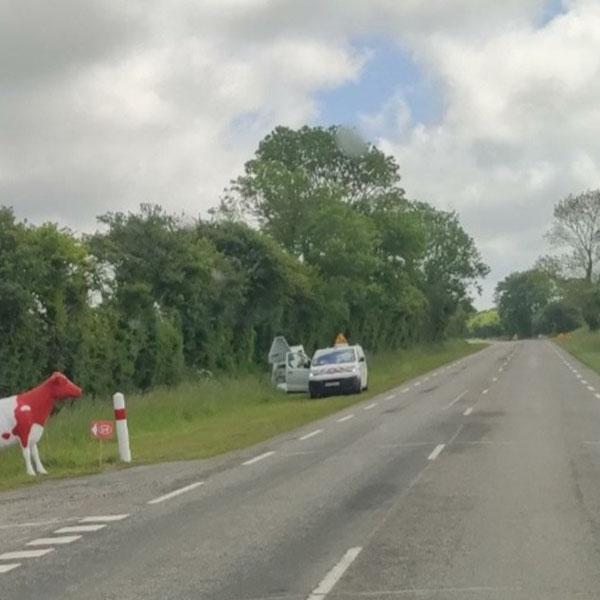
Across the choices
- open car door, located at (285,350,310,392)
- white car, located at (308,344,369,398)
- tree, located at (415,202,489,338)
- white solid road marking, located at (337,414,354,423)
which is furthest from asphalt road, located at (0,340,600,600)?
tree, located at (415,202,489,338)

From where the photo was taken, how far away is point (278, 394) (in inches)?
1772

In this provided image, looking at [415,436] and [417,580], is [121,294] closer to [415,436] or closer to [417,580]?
[415,436]

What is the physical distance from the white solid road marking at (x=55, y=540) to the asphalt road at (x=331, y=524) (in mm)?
32

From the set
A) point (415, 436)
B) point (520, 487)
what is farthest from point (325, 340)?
point (520, 487)

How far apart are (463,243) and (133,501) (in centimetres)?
10572

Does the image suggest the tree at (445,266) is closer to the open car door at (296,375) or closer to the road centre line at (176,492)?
the open car door at (296,375)

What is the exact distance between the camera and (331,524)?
1245 cm

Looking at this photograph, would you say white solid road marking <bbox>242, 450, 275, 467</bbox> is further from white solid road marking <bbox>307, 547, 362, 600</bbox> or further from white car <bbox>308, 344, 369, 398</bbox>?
white car <bbox>308, 344, 369, 398</bbox>

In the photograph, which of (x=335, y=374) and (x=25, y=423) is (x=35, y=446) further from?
(x=335, y=374)

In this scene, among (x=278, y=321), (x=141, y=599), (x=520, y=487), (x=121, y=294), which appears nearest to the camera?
(x=141, y=599)

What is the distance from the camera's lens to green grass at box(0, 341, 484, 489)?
20891mm

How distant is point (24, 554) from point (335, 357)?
33.4 metres

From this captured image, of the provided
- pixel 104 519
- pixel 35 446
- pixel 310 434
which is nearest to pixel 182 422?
pixel 310 434

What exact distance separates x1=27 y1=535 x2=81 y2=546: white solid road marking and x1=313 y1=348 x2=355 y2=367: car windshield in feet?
105
